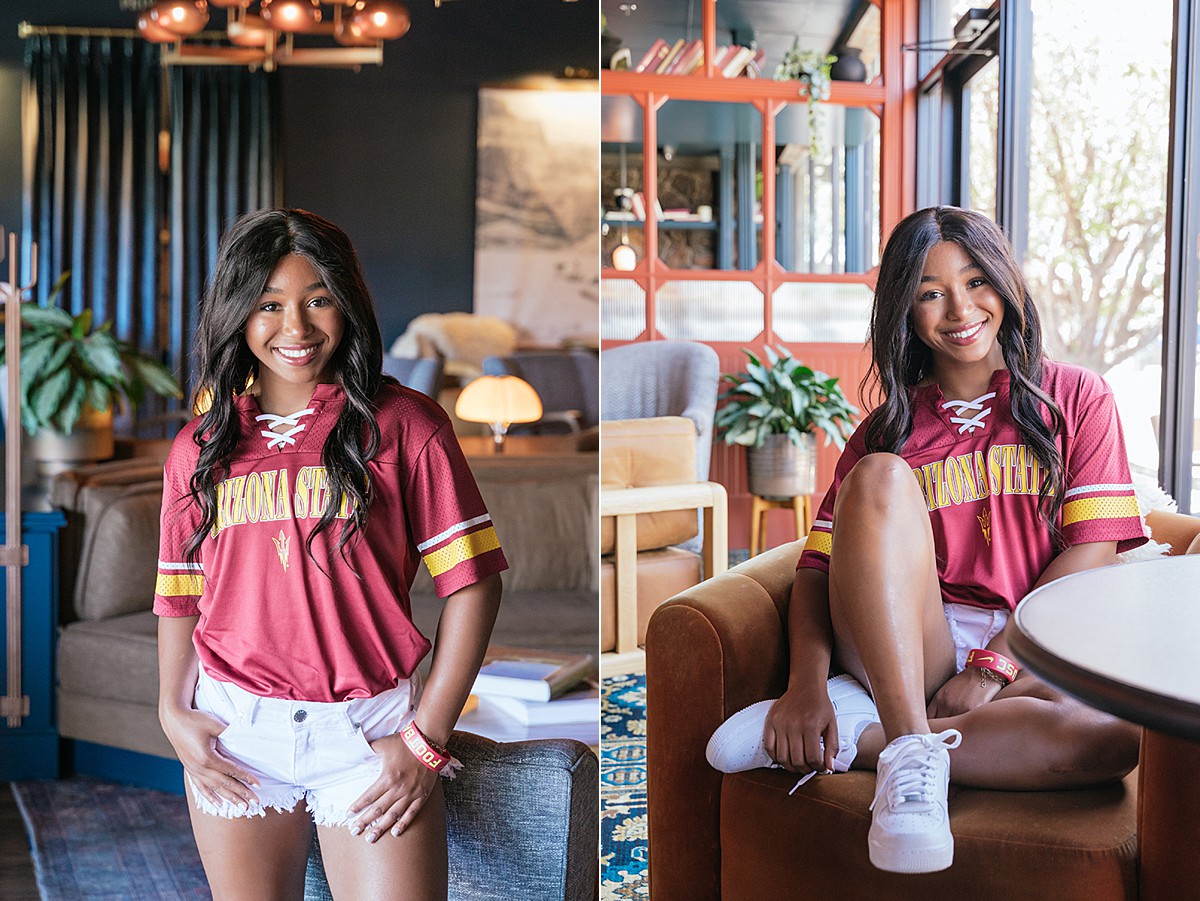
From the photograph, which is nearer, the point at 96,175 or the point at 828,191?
the point at 96,175

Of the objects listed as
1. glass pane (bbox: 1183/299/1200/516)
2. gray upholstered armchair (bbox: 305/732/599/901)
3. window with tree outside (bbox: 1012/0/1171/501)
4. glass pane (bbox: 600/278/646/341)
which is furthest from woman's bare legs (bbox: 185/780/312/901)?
glass pane (bbox: 1183/299/1200/516)

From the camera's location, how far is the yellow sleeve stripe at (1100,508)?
150 cm

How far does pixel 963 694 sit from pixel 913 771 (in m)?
0.20

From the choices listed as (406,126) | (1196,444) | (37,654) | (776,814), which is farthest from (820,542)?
(37,654)

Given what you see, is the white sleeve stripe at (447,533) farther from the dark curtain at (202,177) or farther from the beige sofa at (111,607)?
the dark curtain at (202,177)

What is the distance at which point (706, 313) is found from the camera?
2.18m

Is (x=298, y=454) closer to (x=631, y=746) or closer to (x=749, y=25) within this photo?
(x=631, y=746)

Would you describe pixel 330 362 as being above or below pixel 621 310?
below

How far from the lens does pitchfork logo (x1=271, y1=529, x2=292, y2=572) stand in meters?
1.25

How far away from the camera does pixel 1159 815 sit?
3.90ft

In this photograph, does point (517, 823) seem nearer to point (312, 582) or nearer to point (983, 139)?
point (312, 582)

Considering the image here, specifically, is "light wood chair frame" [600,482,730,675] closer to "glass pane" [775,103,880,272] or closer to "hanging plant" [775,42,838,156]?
"glass pane" [775,103,880,272]

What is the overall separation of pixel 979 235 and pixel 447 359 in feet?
3.20

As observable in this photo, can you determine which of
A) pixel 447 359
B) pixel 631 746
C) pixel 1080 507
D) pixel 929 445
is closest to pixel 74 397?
pixel 447 359
